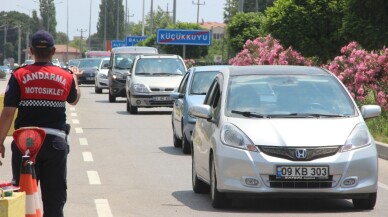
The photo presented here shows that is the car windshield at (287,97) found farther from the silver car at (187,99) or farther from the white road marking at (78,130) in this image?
the white road marking at (78,130)

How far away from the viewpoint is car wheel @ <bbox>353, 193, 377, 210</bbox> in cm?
1138

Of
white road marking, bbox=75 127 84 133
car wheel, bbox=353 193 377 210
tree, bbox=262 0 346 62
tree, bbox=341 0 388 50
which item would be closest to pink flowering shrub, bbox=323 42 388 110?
tree, bbox=341 0 388 50

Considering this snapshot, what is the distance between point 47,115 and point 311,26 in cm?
2723

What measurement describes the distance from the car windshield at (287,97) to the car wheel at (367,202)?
968 millimetres

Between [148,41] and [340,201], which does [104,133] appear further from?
[148,41]

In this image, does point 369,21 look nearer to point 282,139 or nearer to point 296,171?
point 282,139

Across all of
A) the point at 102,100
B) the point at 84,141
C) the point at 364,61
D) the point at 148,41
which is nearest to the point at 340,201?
the point at 84,141

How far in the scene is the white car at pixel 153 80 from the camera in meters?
30.4

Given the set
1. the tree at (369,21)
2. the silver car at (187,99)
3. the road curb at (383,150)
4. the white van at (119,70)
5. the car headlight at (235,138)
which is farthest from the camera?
the white van at (119,70)

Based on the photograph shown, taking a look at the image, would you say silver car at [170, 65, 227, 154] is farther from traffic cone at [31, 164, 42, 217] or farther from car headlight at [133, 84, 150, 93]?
traffic cone at [31, 164, 42, 217]

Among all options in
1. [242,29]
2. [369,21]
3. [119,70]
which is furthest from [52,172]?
[242,29]

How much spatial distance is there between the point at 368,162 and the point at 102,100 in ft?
98.9

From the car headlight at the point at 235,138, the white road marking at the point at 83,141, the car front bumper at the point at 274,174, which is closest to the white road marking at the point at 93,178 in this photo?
the car headlight at the point at 235,138

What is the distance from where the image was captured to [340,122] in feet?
38.4
